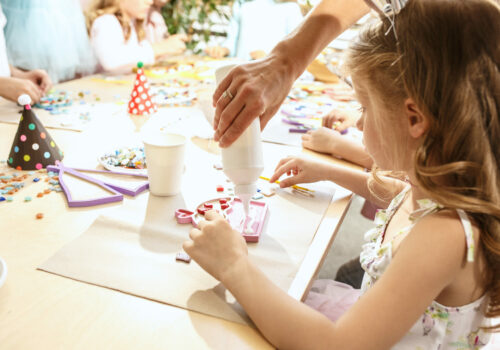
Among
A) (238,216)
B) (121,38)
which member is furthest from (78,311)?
(121,38)

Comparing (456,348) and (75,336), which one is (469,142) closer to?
(456,348)

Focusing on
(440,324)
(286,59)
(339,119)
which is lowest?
(440,324)

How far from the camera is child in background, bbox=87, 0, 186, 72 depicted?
2.04 m

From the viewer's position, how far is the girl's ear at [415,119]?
62 cm

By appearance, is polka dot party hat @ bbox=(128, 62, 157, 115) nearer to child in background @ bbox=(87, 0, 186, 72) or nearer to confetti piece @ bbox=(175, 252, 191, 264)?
child in background @ bbox=(87, 0, 186, 72)

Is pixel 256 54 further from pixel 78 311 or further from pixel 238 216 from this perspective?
pixel 78 311

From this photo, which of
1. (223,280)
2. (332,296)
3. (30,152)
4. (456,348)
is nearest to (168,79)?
(30,152)

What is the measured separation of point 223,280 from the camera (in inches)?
25.4

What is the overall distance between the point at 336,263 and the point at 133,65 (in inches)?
51.6

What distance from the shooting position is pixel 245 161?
788 mm

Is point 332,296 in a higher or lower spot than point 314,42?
lower

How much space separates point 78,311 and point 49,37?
177 centimetres

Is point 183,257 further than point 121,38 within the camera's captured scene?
No

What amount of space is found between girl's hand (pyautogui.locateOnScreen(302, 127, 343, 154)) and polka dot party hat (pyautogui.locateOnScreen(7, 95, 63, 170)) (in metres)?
0.67
